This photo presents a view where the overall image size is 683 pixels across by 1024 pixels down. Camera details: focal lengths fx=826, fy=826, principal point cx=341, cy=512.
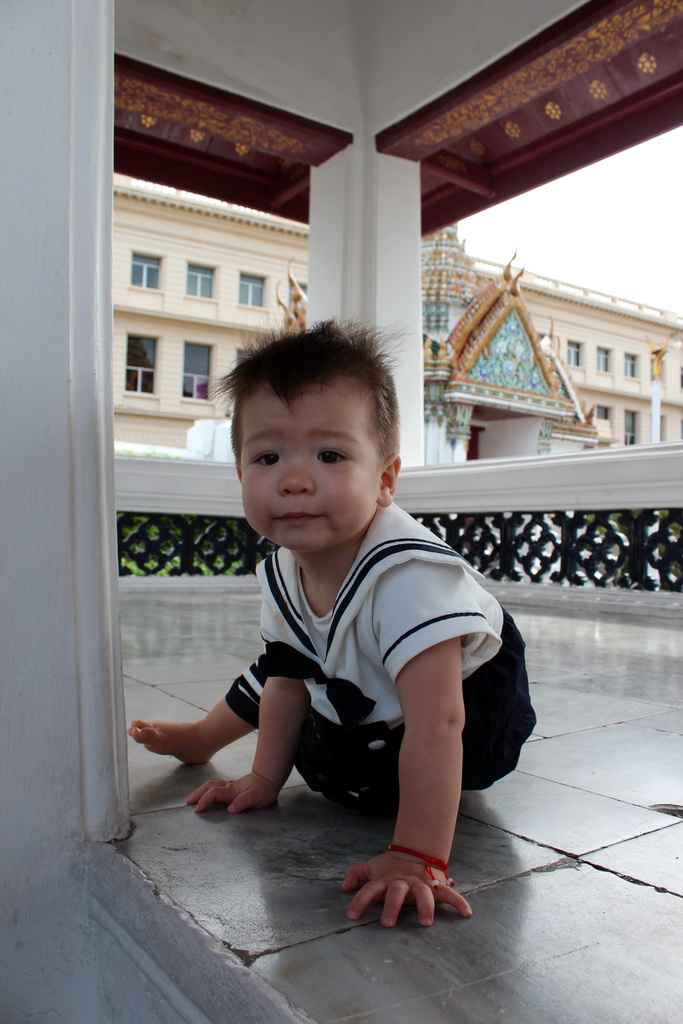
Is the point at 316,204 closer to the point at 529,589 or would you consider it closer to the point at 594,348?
the point at 529,589

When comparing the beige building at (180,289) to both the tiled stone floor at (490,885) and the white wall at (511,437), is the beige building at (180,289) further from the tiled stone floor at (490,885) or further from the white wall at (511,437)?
the tiled stone floor at (490,885)

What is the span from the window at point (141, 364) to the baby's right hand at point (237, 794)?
64.8 ft

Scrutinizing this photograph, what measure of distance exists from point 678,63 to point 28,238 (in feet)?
12.3

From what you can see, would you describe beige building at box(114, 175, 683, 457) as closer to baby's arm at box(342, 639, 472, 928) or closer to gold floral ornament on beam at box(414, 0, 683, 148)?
gold floral ornament on beam at box(414, 0, 683, 148)

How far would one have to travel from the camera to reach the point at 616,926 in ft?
2.49

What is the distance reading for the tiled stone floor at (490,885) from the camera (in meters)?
0.65

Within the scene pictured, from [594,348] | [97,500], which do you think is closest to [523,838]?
[97,500]

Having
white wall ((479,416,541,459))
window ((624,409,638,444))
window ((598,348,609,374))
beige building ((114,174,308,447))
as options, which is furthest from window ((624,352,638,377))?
white wall ((479,416,541,459))

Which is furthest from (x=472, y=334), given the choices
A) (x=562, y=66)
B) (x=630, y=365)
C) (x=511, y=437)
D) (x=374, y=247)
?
(x=630, y=365)

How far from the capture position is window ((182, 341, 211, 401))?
67.9ft

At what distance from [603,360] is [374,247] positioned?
957 inches

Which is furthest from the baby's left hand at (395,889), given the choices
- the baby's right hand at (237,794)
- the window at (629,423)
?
the window at (629,423)

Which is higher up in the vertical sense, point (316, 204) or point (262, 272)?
point (262, 272)

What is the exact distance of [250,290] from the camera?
70.9 ft
